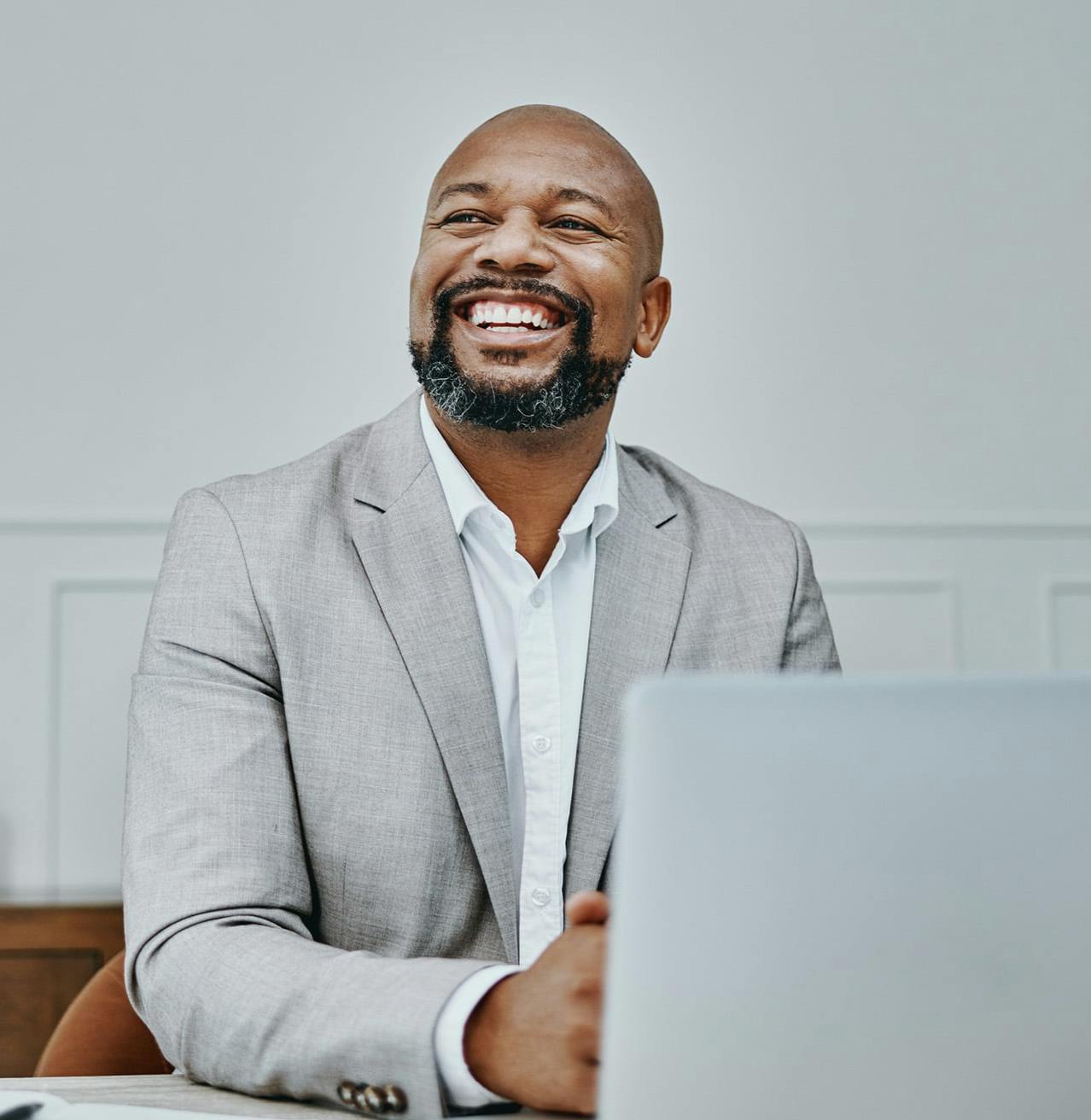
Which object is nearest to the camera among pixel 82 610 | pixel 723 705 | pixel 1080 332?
pixel 723 705

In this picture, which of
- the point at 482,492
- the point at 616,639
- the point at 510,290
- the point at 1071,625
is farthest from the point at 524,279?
the point at 1071,625

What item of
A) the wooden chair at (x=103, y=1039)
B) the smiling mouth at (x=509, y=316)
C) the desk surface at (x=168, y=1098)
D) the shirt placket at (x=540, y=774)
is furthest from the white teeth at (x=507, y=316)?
the desk surface at (x=168, y=1098)

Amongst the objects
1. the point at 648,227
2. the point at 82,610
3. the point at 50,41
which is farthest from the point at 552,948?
the point at 50,41

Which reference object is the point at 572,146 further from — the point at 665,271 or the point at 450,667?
the point at 665,271

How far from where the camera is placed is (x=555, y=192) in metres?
1.57

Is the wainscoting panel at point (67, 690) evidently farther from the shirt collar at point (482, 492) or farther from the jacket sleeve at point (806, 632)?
the jacket sleeve at point (806, 632)

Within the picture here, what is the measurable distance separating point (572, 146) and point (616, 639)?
0.60 m

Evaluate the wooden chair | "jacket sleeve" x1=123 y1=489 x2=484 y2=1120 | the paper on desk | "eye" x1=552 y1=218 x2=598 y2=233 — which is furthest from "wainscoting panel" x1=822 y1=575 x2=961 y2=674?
the paper on desk

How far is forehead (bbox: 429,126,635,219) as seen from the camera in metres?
1.57

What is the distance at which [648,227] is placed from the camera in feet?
5.53

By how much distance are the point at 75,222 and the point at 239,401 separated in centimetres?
45

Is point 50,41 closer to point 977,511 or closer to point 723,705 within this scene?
point 977,511

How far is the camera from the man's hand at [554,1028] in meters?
0.79

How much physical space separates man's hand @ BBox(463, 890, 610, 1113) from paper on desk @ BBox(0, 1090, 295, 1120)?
0.54 ft
